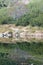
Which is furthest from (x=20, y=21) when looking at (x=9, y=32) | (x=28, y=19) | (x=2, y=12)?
(x=2, y=12)

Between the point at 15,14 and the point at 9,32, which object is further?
the point at 15,14

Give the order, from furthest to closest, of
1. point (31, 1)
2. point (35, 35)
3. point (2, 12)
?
point (2, 12)
point (31, 1)
point (35, 35)

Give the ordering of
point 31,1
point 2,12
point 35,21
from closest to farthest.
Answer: point 35,21, point 31,1, point 2,12

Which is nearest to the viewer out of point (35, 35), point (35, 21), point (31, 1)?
point (35, 35)

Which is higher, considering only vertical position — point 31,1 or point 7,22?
point 31,1

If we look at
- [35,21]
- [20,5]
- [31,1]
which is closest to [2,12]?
[20,5]

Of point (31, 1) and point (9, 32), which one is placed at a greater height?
point (31, 1)

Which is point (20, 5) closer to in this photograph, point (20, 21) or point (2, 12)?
point (2, 12)

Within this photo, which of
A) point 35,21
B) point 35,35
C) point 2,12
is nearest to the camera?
point 35,35

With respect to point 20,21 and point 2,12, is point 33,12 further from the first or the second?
point 2,12

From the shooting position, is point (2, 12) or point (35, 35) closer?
point (35, 35)
